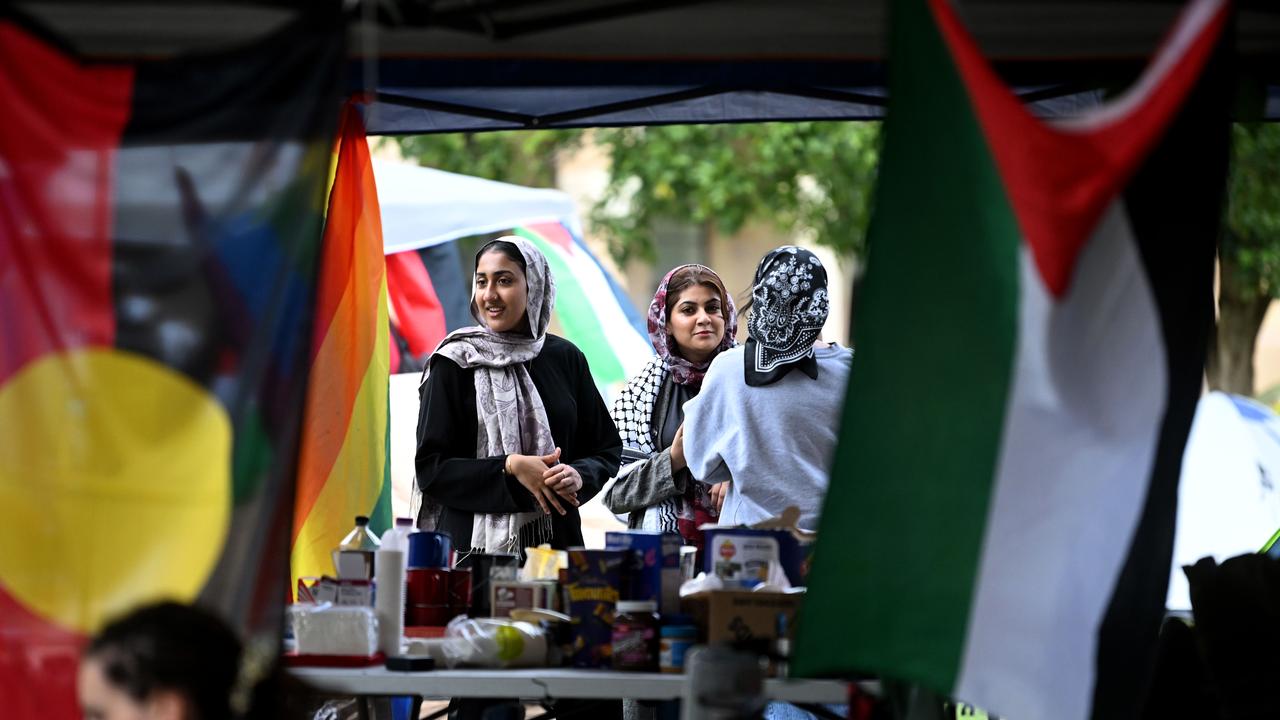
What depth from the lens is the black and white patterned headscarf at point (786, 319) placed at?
14.5 ft

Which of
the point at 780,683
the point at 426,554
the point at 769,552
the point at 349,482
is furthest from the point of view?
the point at 349,482

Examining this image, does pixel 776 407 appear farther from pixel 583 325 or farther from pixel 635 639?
pixel 583 325

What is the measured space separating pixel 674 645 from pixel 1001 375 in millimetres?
1186

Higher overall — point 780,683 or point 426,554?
point 426,554

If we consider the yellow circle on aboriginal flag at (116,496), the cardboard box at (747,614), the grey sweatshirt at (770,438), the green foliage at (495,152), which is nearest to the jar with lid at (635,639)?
the cardboard box at (747,614)

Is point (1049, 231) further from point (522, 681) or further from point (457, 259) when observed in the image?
point (457, 259)

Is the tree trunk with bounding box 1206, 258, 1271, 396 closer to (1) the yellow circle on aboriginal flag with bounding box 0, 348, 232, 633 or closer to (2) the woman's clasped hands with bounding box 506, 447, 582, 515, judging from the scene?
(2) the woman's clasped hands with bounding box 506, 447, 582, 515

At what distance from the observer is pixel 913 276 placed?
277 cm

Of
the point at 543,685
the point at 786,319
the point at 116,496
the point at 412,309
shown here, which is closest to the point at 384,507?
the point at 786,319

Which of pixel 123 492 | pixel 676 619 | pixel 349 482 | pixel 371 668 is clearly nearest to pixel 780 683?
pixel 676 619

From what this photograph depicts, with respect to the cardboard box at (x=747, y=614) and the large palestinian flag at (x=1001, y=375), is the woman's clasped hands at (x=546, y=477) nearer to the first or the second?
the cardboard box at (x=747, y=614)

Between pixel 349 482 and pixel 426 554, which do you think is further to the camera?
pixel 349 482

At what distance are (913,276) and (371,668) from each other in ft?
5.39

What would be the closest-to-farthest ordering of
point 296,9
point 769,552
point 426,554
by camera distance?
point 296,9 → point 769,552 → point 426,554
